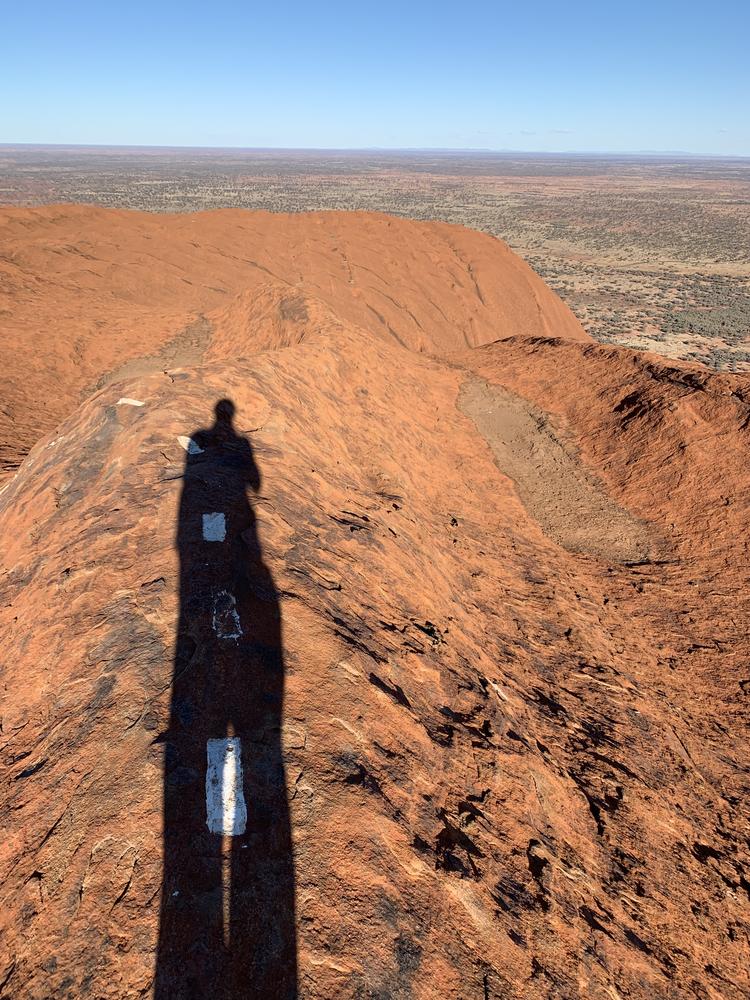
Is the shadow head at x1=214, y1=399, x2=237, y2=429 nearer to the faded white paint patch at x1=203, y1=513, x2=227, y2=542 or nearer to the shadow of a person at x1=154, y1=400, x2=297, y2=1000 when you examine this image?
the faded white paint patch at x1=203, y1=513, x2=227, y2=542

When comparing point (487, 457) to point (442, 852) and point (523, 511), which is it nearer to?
point (523, 511)

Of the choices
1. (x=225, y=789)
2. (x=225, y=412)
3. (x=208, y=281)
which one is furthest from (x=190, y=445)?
(x=208, y=281)

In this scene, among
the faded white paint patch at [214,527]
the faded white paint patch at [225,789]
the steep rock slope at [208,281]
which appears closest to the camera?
the faded white paint patch at [225,789]

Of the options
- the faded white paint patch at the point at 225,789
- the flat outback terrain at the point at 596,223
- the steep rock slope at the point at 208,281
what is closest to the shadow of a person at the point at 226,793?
the faded white paint patch at the point at 225,789

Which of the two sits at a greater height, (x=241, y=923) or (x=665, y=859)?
(x=241, y=923)

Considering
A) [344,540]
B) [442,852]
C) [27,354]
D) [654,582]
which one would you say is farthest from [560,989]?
[27,354]

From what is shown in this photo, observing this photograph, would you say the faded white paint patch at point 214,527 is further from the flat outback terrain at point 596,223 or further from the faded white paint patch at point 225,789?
the flat outback terrain at point 596,223
